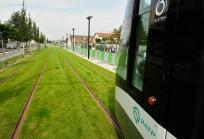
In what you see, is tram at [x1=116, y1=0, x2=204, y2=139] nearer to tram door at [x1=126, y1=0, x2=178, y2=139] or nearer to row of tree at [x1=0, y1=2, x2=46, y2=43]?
tram door at [x1=126, y1=0, x2=178, y2=139]

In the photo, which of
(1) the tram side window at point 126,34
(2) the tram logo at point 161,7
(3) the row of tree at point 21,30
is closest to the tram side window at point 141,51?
(2) the tram logo at point 161,7

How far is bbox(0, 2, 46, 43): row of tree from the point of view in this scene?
128 ft

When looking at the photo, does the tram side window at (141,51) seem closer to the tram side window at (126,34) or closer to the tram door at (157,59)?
the tram door at (157,59)

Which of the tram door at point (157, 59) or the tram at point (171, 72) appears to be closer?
the tram at point (171, 72)

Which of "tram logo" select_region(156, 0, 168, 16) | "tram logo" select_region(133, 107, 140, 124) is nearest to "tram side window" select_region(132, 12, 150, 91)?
"tram logo" select_region(133, 107, 140, 124)

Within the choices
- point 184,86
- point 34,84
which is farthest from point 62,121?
point 34,84

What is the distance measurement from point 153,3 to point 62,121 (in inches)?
168

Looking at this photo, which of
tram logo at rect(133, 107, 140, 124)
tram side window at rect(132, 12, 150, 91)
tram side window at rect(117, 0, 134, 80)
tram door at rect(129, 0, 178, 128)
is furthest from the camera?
tram side window at rect(117, 0, 134, 80)

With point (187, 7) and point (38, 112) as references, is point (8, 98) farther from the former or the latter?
point (187, 7)

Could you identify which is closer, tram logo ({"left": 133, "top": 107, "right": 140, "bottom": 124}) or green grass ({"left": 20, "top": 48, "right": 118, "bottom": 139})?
tram logo ({"left": 133, "top": 107, "right": 140, "bottom": 124})

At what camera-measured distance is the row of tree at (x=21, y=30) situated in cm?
3912

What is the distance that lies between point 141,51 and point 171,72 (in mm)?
1011

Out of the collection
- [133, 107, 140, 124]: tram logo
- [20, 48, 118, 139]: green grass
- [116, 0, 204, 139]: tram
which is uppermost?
[116, 0, 204, 139]: tram

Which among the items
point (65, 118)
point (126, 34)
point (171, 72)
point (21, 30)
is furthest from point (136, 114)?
point (21, 30)
